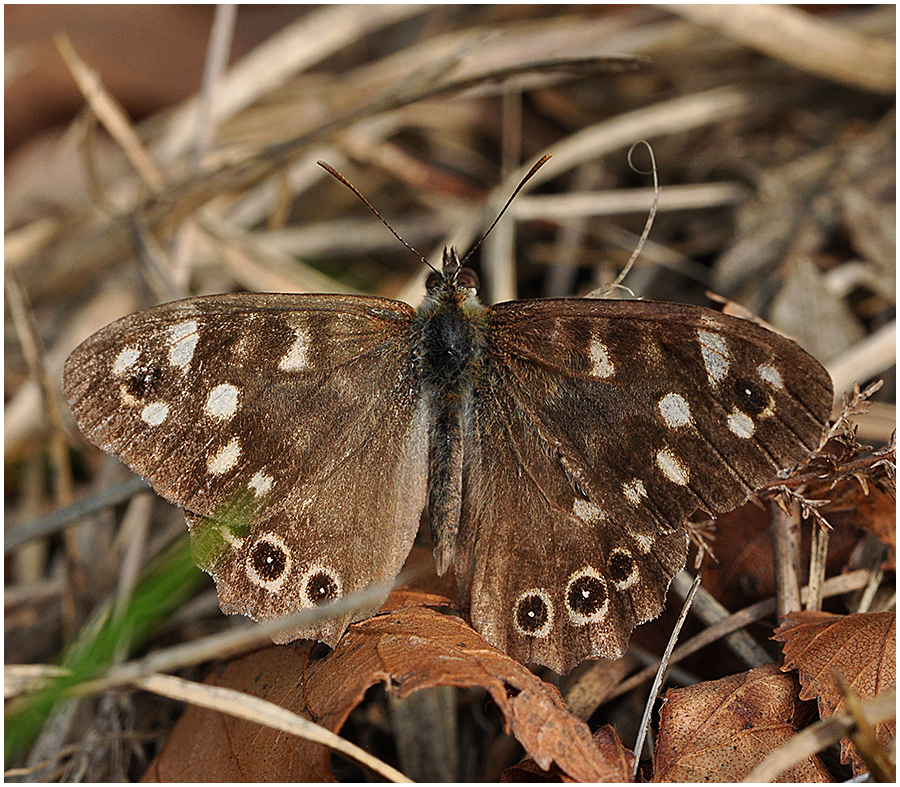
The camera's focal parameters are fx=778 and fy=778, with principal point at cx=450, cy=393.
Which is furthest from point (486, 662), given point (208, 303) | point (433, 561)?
point (208, 303)

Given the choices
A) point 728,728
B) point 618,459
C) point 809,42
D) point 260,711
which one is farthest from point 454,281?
point 809,42

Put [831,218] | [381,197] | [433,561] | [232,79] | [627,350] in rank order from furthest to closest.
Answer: [381,197], [232,79], [831,218], [433,561], [627,350]

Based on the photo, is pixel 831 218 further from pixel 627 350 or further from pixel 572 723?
pixel 572 723

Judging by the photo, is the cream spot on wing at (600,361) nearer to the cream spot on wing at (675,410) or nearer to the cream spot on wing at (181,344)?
the cream spot on wing at (675,410)

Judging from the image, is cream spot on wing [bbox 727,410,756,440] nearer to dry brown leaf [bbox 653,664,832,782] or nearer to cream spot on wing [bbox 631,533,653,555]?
cream spot on wing [bbox 631,533,653,555]

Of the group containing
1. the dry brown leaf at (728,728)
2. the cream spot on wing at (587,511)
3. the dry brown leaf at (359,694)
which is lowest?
the dry brown leaf at (728,728)

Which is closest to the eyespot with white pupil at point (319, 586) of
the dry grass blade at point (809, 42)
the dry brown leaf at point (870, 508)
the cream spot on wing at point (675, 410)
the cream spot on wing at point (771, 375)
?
the cream spot on wing at point (675, 410)

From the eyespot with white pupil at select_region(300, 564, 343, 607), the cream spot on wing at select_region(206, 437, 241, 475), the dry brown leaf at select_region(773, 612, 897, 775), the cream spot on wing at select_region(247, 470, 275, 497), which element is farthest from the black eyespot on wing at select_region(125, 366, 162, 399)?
the dry brown leaf at select_region(773, 612, 897, 775)
